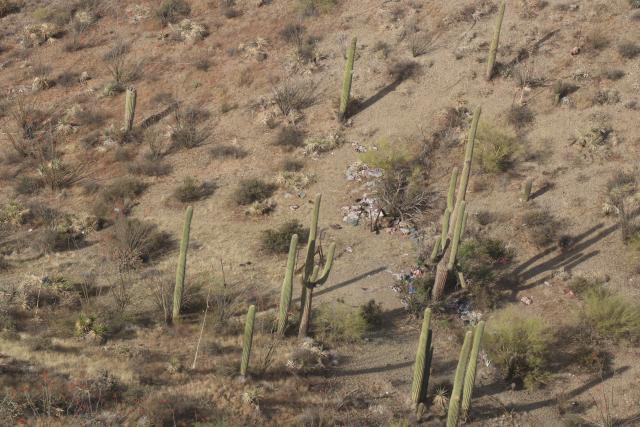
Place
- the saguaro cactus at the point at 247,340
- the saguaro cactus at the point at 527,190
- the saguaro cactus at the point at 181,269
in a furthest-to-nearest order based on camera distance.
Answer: the saguaro cactus at the point at 527,190, the saguaro cactus at the point at 181,269, the saguaro cactus at the point at 247,340

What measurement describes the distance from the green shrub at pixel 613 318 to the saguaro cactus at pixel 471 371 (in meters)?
4.40

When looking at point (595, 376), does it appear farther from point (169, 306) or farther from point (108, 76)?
point (108, 76)

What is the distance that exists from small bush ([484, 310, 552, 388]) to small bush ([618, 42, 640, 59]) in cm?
1451

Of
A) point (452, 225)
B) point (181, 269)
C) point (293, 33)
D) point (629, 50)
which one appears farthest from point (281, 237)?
point (629, 50)

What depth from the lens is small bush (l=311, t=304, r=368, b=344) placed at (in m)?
15.9

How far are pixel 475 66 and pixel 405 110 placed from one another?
373 centimetres

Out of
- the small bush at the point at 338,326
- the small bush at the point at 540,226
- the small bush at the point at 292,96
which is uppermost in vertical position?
the small bush at the point at 292,96

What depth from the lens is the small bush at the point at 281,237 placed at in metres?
18.9

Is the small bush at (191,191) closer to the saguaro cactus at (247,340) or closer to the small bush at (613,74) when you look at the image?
the saguaro cactus at (247,340)

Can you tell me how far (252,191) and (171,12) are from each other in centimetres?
1390

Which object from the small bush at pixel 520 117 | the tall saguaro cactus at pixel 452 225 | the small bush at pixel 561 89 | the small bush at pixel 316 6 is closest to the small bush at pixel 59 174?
the tall saguaro cactus at pixel 452 225

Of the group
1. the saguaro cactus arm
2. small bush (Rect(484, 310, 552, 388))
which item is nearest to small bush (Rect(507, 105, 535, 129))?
the saguaro cactus arm

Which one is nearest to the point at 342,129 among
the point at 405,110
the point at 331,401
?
the point at 405,110

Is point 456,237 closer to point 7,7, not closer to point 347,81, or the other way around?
point 347,81
